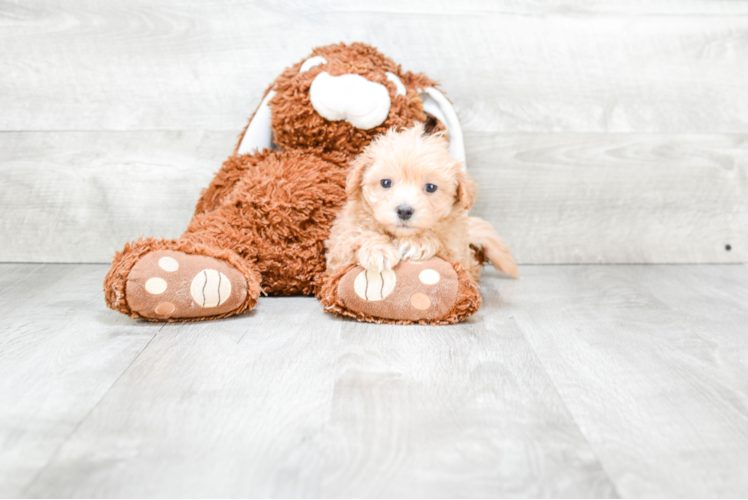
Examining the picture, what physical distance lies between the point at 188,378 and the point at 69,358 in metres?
0.20

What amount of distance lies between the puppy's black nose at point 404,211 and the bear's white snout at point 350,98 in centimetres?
24

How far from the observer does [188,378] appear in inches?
30.5

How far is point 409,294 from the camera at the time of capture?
0.96m

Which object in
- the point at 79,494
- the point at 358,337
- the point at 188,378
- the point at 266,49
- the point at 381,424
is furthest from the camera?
the point at 266,49

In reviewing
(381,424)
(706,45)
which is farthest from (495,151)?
(381,424)

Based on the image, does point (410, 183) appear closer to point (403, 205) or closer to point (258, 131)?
point (403, 205)

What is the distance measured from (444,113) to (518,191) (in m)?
0.30

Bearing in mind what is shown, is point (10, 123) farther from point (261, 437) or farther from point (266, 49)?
point (261, 437)

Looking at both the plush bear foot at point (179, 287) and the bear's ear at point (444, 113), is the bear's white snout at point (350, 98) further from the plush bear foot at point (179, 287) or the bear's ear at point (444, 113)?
the plush bear foot at point (179, 287)

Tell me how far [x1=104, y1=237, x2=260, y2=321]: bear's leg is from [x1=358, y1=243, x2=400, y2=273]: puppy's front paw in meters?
0.20

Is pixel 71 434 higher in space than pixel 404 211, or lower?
lower

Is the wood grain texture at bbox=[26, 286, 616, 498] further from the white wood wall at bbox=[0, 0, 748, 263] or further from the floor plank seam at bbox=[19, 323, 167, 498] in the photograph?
the white wood wall at bbox=[0, 0, 748, 263]

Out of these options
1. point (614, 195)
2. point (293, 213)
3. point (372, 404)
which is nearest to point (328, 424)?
point (372, 404)

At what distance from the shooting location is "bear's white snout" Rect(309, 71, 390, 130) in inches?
42.5
